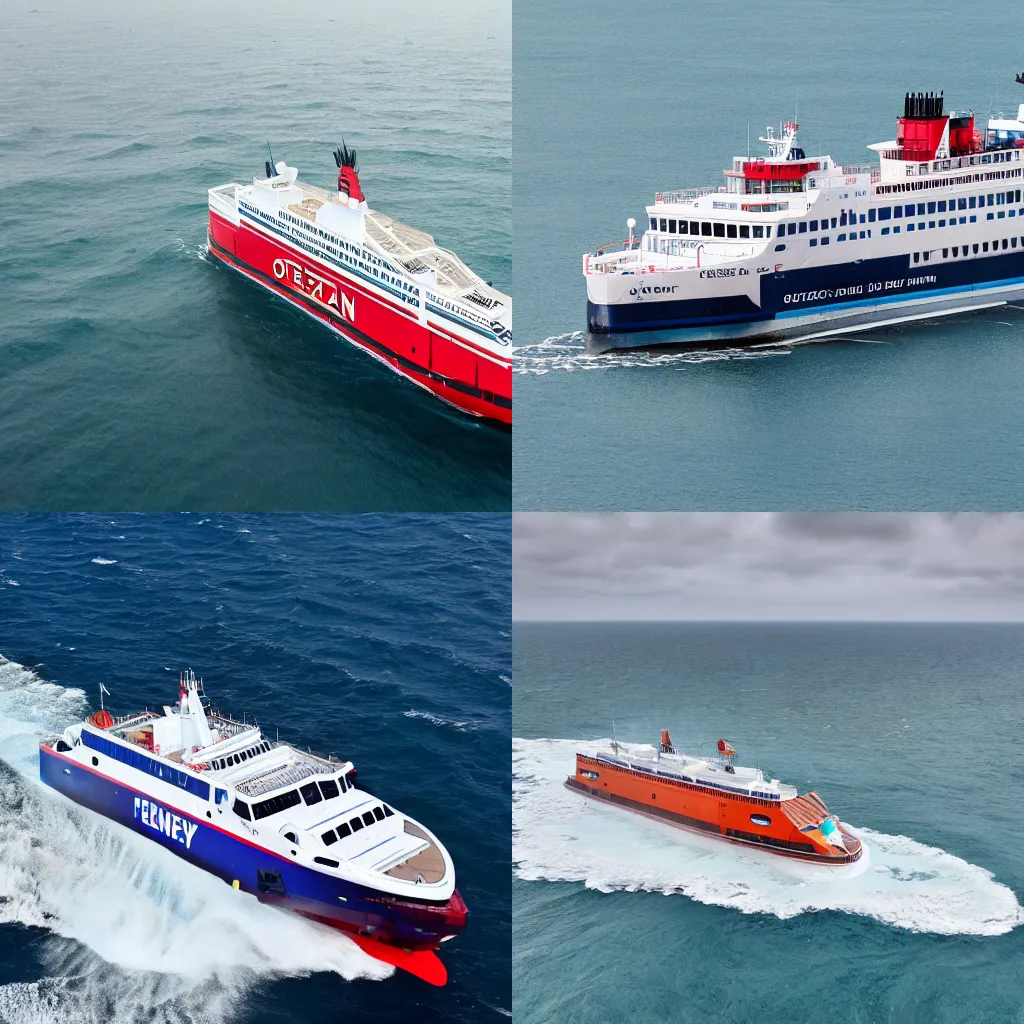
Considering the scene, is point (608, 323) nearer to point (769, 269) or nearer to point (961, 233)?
point (769, 269)

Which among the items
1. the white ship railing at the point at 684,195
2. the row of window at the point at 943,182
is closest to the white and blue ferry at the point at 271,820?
the white ship railing at the point at 684,195

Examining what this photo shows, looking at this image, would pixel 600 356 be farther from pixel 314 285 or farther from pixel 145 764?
pixel 145 764

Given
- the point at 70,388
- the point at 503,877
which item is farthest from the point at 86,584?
the point at 503,877

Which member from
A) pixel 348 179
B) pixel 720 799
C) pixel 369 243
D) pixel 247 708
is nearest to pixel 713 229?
pixel 369 243

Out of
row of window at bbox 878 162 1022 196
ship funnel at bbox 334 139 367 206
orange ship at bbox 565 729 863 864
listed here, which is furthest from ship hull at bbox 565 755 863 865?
row of window at bbox 878 162 1022 196

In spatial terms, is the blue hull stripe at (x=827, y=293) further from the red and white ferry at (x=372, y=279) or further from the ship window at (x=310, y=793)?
the ship window at (x=310, y=793)
